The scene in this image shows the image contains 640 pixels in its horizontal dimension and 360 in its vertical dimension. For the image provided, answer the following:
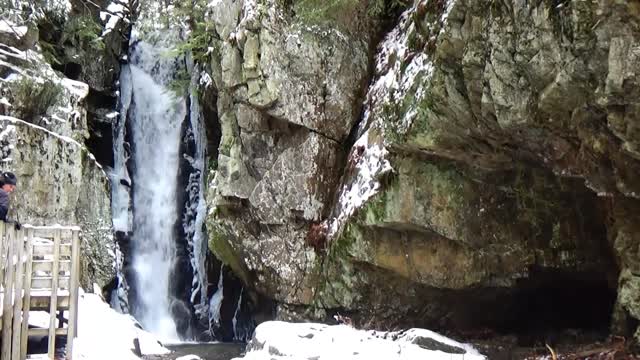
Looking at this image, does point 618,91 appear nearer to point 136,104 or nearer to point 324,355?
point 324,355

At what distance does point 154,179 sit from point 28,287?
14.0 m

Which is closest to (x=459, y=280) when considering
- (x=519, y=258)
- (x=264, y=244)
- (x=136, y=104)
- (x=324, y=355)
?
(x=519, y=258)

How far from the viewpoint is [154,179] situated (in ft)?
73.4

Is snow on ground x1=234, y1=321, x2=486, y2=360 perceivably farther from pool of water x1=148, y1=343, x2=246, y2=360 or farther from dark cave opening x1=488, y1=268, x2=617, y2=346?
pool of water x1=148, y1=343, x2=246, y2=360

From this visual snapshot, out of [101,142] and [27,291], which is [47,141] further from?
[27,291]

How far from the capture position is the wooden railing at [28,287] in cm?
840

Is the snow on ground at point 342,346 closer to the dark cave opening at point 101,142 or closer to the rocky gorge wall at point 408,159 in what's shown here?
the rocky gorge wall at point 408,159

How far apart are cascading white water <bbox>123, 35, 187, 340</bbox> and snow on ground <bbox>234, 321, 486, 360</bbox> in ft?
34.1

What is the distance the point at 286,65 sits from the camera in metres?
15.2

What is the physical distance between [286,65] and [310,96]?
1003mm

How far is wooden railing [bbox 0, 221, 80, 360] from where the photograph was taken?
840 cm

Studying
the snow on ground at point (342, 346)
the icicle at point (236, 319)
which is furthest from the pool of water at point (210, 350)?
the snow on ground at point (342, 346)

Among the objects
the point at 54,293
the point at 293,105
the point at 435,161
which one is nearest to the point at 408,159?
the point at 435,161

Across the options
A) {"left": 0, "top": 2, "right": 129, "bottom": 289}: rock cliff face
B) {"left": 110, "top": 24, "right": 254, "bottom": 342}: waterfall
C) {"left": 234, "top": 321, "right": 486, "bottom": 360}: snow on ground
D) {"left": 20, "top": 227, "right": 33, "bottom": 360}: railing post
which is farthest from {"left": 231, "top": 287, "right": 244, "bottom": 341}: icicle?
{"left": 20, "top": 227, "right": 33, "bottom": 360}: railing post
